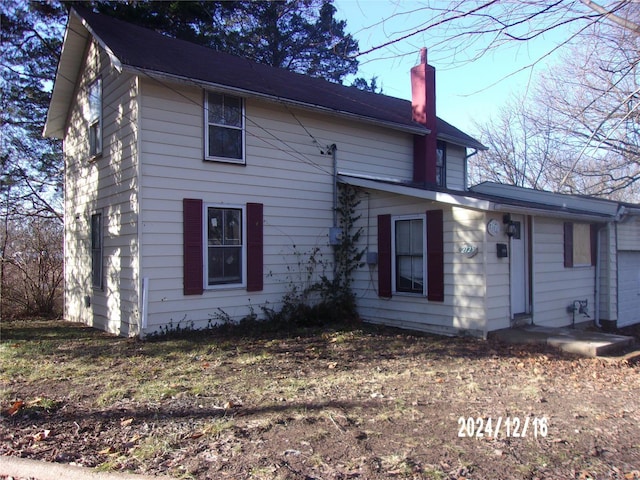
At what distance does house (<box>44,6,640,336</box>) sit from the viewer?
857cm

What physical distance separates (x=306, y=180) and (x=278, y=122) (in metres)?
1.38

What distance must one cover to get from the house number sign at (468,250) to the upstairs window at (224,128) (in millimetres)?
4530

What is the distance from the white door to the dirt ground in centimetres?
158

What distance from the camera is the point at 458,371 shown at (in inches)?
250

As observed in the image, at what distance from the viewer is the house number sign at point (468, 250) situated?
8.47 metres

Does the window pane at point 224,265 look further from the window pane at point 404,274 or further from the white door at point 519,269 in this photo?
the white door at point 519,269

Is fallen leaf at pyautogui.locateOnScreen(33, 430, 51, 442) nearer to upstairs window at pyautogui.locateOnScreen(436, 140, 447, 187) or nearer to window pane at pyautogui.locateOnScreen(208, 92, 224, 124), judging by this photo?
window pane at pyautogui.locateOnScreen(208, 92, 224, 124)

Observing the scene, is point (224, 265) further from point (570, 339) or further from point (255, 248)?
point (570, 339)

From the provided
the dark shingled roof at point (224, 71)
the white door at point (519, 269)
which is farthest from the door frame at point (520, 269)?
the dark shingled roof at point (224, 71)

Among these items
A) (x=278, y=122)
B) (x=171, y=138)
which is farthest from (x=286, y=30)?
(x=171, y=138)

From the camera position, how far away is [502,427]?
4316 millimetres

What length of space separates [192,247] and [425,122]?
7.30 m

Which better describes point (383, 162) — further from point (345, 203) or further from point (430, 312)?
point (430, 312)

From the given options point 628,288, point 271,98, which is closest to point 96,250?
point 271,98
